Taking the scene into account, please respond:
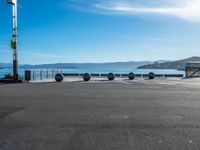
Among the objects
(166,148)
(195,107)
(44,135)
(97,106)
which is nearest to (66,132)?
(44,135)

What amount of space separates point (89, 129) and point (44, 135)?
1185 mm

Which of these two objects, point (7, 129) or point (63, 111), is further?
point (63, 111)

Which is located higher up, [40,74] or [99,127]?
[40,74]

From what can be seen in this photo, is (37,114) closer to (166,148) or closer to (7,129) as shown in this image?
(7,129)

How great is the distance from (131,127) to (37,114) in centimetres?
346

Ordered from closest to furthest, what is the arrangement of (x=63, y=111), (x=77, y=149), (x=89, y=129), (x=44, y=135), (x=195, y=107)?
(x=77, y=149) → (x=44, y=135) → (x=89, y=129) → (x=63, y=111) → (x=195, y=107)

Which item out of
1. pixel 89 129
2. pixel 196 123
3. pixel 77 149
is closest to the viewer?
pixel 77 149

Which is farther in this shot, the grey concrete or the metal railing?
the metal railing

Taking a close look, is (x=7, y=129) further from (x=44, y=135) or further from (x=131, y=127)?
A: (x=131, y=127)

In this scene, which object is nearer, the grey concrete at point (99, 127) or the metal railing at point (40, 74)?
the grey concrete at point (99, 127)

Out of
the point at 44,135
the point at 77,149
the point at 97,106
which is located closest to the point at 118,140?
the point at 77,149

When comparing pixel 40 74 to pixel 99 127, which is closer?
pixel 99 127

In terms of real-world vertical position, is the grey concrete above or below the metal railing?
below

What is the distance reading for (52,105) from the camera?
517 inches
